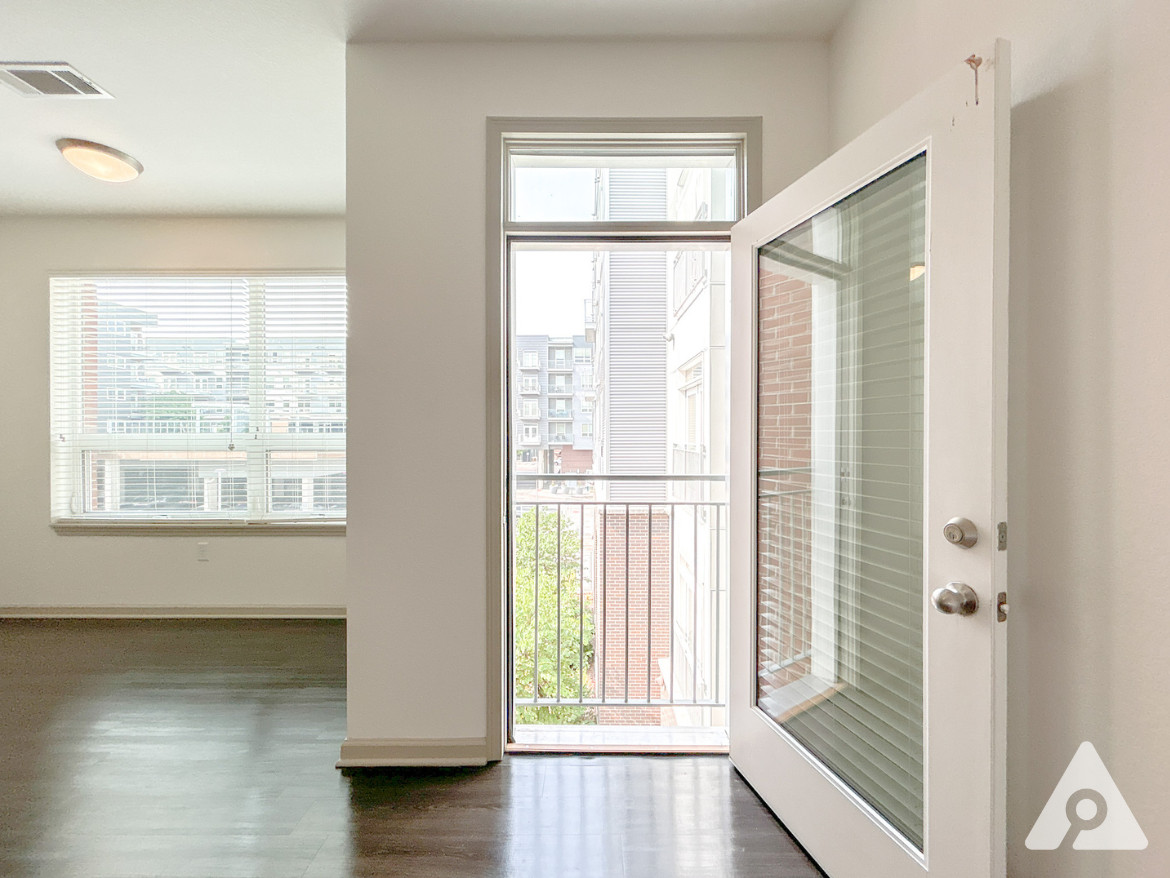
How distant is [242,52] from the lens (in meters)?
2.24

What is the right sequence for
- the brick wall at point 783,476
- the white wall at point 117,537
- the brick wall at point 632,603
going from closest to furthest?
the brick wall at point 783,476
the brick wall at point 632,603
the white wall at point 117,537

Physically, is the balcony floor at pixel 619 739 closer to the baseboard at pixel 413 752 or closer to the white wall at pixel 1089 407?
the baseboard at pixel 413 752

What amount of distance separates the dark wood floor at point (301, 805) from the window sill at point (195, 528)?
4.16ft

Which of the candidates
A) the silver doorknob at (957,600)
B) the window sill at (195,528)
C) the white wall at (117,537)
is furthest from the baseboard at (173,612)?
the silver doorknob at (957,600)

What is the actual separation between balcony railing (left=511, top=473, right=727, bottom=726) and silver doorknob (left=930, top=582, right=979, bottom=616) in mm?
1476

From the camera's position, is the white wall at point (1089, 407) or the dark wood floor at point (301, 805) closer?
the white wall at point (1089, 407)

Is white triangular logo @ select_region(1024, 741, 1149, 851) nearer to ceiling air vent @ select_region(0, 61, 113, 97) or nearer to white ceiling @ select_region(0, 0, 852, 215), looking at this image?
white ceiling @ select_region(0, 0, 852, 215)

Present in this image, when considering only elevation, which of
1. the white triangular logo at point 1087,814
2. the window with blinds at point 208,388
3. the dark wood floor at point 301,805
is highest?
the window with blinds at point 208,388

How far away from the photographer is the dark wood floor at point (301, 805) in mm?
1729

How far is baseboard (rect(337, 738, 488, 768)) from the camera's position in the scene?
2.19m

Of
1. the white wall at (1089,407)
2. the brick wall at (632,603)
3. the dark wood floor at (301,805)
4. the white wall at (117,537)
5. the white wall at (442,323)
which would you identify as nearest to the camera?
the white wall at (1089,407)

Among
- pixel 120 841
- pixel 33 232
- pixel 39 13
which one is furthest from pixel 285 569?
pixel 39 13

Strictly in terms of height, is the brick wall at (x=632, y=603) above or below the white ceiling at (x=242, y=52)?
below

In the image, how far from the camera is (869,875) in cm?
148
